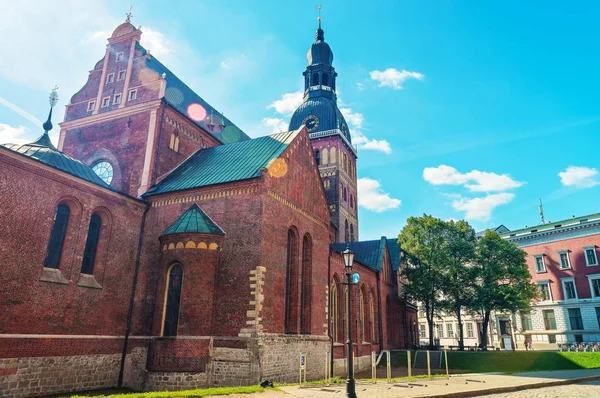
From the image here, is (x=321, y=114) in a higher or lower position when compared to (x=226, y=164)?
higher

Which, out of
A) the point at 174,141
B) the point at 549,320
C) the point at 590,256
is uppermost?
the point at 174,141

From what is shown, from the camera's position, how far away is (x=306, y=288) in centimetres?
2361

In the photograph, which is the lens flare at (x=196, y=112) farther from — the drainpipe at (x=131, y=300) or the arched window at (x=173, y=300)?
the arched window at (x=173, y=300)

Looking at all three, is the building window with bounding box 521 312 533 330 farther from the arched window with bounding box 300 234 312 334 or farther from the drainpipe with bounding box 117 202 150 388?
the drainpipe with bounding box 117 202 150 388

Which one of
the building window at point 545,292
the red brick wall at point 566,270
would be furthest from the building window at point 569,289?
the building window at point 545,292

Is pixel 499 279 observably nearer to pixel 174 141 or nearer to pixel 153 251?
pixel 174 141

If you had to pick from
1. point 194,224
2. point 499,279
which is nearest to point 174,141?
point 194,224

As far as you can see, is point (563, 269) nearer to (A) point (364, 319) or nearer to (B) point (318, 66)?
(A) point (364, 319)

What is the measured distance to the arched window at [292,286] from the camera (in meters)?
Result: 21.6

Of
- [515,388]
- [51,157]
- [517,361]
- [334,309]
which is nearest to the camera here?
[515,388]

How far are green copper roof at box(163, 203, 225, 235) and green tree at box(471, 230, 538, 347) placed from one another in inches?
1164

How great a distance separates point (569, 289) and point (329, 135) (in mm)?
34181

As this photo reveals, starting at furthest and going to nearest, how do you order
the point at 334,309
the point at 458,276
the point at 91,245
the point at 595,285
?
1. the point at 595,285
2. the point at 458,276
3. the point at 334,309
4. the point at 91,245

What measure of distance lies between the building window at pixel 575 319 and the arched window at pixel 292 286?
41.3 m
